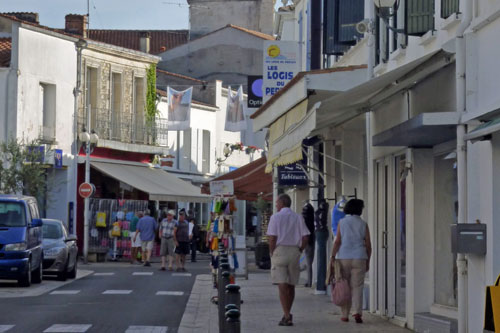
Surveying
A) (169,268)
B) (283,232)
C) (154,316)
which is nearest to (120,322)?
(154,316)

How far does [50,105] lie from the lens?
43.2 meters

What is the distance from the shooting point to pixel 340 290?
49.4 ft

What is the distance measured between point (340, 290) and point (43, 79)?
2949 cm

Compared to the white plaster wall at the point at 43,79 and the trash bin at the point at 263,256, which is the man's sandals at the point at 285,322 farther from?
the white plaster wall at the point at 43,79

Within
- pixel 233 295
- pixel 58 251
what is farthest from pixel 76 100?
pixel 233 295

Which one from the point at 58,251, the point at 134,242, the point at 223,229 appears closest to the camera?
the point at 223,229

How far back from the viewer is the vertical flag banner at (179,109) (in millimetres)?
50625

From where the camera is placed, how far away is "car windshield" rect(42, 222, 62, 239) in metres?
27.3

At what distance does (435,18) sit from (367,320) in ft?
15.5

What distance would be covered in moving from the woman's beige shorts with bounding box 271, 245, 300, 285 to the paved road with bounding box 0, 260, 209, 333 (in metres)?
1.56

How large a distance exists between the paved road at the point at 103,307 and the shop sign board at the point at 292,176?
10.1 feet

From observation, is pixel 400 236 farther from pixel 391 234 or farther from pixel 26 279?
pixel 26 279

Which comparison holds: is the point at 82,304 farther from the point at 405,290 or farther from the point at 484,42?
the point at 484,42

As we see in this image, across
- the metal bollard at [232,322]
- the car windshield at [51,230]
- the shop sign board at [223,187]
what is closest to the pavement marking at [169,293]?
the shop sign board at [223,187]
